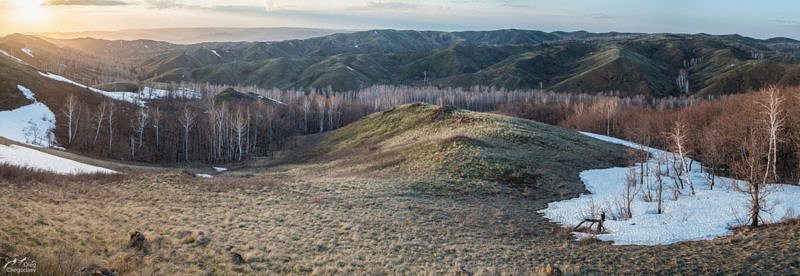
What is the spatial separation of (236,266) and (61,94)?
94370 millimetres

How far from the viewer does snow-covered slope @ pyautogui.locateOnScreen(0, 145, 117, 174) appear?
30.7 m

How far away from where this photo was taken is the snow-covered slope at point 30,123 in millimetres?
59531

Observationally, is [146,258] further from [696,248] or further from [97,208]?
[696,248]

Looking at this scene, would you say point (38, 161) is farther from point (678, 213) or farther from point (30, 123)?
point (678, 213)

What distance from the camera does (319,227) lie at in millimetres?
20656

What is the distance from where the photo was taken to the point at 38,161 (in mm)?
33312

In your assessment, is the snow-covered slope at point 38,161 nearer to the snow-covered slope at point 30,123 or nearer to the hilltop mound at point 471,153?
the hilltop mound at point 471,153

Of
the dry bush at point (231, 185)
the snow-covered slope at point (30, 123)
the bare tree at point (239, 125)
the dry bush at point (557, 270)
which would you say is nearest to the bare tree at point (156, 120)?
the bare tree at point (239, 125)

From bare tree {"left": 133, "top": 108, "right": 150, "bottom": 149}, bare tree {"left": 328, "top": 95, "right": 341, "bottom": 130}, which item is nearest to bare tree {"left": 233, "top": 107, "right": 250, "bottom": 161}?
bare tree {"left": 133, "top": 108, "right": 150, "bottom": 149}

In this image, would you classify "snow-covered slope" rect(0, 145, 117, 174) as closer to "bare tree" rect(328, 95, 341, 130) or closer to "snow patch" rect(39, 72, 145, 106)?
"snow patch" rect(39, 72, 145, 106)

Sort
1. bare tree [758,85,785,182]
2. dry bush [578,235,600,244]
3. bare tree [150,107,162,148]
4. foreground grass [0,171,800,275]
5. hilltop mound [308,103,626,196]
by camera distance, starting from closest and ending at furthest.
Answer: foreground grass [0,171,800,275]
dry bush [578,235,600,244]
bare tree [758,85,785,182]
hilltop mound [308,103,626,196]
bare tree [150,107,162,148]

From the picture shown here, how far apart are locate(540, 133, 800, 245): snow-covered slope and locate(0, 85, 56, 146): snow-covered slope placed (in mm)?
72222

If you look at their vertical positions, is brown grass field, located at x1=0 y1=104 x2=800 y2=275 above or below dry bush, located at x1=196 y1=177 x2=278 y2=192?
above

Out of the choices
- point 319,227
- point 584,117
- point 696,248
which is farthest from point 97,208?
point 584,117
